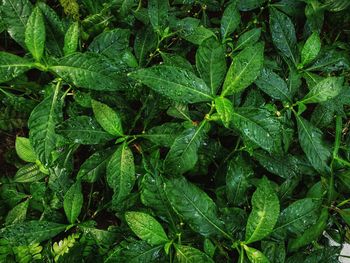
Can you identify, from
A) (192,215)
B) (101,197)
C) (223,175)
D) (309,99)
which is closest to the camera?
(192,215)

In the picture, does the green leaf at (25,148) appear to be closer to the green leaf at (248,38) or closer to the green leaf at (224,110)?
the green leaf at (224,110)

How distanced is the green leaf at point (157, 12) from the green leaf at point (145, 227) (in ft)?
2.65

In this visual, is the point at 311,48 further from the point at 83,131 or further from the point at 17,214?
the point at 17,214

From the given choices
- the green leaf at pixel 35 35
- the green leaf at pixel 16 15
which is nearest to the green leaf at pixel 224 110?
the green leaf at pixel 35 35

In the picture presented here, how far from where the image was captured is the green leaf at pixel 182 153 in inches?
50.7

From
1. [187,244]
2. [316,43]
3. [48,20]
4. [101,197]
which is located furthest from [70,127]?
[316,43]

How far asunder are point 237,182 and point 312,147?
361mm

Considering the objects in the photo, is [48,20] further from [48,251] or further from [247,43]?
[48,251]

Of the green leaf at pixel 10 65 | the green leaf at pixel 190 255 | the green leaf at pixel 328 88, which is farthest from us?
the green leaf at pixel 328 88

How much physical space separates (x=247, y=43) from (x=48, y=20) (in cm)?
88

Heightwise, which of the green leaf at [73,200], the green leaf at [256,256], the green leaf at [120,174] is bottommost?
the green leaf at [256,256]

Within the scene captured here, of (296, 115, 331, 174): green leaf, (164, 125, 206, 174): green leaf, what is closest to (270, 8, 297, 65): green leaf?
(296, 115, 331, 174): green leaf

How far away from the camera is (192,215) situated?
133 centimetres

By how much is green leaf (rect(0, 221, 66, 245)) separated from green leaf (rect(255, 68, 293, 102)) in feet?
3.57
